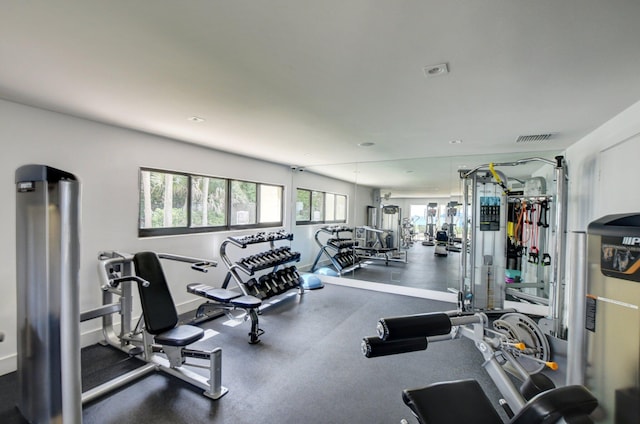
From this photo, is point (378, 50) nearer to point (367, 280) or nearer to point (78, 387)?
point (78, 387)

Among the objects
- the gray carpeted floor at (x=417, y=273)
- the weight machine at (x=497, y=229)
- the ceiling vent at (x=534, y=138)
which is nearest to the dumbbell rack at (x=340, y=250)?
the gray carpeted floor at (x=417, y=273)

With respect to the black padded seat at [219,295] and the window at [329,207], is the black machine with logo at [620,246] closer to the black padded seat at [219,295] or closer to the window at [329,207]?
the black padded seat at [219,295]

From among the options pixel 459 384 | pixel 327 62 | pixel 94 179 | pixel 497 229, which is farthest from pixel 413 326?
pixel 497 229

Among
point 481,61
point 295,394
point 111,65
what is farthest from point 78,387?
point 481,61

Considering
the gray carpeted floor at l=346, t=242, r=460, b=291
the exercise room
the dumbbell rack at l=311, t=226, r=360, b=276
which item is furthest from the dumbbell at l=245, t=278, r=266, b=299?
the gray carpeted floor at l=346, t=242, r=460, b=291

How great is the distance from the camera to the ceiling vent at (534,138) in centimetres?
327

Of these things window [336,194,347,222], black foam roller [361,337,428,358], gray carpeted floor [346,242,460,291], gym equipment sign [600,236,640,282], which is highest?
window [336,194,347,222]

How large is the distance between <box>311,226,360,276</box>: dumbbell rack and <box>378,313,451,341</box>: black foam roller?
4.87m

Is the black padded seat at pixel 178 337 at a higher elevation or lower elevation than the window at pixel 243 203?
lower

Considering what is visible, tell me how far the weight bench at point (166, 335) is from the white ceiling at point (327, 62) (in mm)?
1468

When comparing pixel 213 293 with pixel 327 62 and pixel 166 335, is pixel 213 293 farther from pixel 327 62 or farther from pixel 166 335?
pixel 327 62

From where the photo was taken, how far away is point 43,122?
2.54 metres

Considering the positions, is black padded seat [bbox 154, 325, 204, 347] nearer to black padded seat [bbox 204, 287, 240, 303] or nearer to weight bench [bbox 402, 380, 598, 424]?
black padded seat [bbox 204, 287, 240, 303]

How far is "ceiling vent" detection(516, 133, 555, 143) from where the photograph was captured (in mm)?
3272
